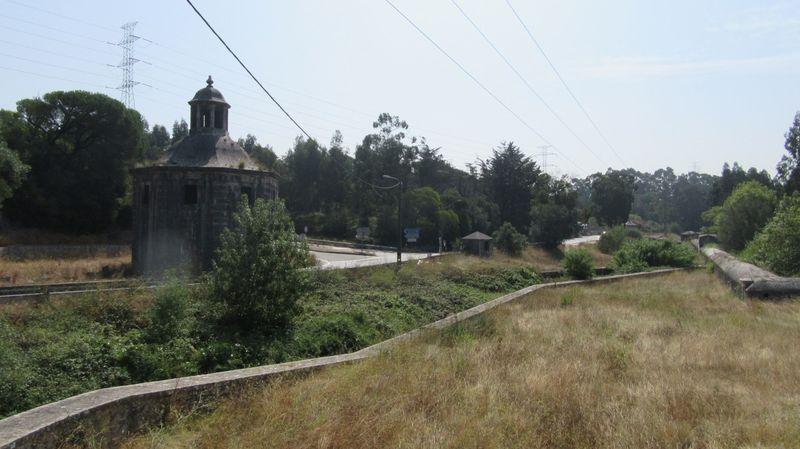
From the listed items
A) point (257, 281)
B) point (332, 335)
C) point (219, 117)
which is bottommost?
point (332, 335)

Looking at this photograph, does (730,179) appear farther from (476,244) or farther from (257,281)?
(257,281)

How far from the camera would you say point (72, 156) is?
43.4 meters

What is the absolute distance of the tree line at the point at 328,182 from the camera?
1636 inches

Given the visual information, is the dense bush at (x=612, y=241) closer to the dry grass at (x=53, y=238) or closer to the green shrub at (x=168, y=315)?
the dry grass at (x=53, y=238)

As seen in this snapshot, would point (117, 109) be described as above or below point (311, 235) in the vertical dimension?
above

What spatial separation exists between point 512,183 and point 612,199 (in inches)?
1261

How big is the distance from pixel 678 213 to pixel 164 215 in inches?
5184

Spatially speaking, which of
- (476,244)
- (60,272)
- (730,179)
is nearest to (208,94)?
(60,272)

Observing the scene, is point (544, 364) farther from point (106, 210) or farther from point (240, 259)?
point (106, 210)

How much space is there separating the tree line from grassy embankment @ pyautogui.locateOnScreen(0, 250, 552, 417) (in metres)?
14.4

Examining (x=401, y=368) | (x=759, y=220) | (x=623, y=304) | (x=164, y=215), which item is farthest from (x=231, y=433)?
(x=759, y=220)

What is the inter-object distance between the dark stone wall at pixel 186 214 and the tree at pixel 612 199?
2771 inches

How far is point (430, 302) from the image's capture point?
1762 centimetres

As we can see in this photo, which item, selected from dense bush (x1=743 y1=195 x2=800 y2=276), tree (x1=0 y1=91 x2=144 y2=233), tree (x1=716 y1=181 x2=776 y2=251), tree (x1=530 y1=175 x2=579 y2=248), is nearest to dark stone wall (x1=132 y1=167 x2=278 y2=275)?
dense bush (x1=743 y1=195 x2=800 y2=276)
